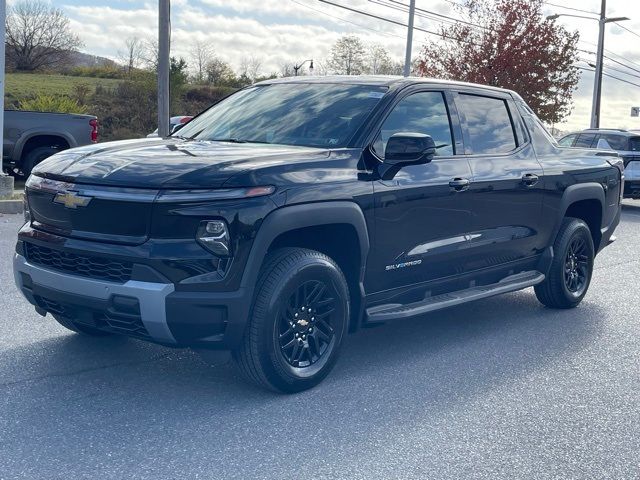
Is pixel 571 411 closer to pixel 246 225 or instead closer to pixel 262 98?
pixel 246 225

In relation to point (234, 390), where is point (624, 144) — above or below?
above

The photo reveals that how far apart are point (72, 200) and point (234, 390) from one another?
4.59 feet

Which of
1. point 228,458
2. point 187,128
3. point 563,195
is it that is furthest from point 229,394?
point 563,195

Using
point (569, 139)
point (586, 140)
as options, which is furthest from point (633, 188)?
point (569, 139)

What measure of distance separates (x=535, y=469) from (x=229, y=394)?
5.77 feet

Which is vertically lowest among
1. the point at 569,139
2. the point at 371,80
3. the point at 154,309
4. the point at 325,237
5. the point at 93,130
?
the point at 154,309

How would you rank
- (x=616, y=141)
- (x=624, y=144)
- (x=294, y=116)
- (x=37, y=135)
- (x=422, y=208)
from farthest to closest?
1. (x=616, y=141)
2. (x=624, y=144)
3. (x=37, y=135)
4. (x=294, y=116)
5. (x=422, y=208)

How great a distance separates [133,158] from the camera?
484cm

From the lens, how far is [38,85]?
44312mm

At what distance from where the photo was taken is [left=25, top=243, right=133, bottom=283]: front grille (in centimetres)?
452

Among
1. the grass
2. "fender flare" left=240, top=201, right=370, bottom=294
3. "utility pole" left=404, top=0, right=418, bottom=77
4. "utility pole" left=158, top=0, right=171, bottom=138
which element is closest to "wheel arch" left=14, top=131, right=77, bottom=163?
"utility pole" left=158, top=0, right=171, bottom=138

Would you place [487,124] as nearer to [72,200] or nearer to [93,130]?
[72,200]

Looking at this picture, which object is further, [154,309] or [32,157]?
[32,157]

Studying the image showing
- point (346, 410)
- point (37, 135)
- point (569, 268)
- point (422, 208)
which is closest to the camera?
point (346, 410)
